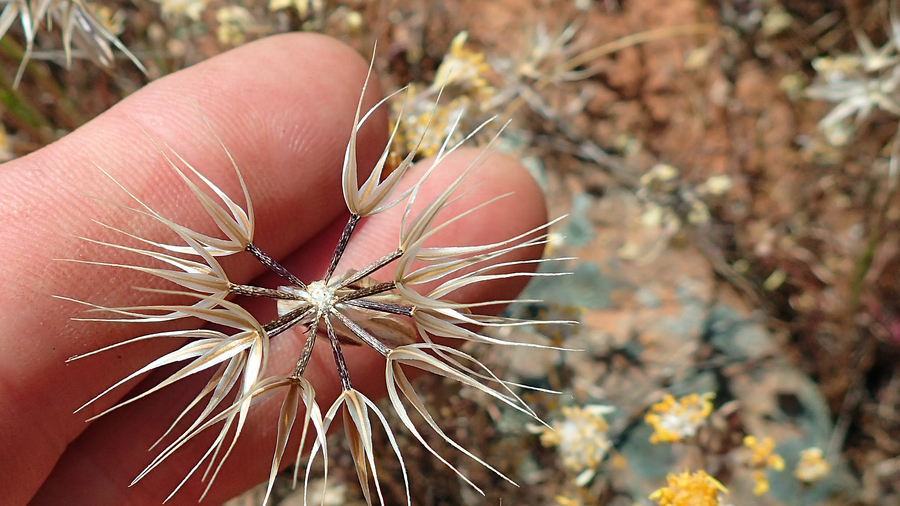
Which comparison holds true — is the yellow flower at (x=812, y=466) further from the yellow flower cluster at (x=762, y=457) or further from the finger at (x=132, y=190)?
the finger at (x=132, y=190)

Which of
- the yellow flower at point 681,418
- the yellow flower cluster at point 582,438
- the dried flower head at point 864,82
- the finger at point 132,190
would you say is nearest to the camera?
the finger at point 132,190

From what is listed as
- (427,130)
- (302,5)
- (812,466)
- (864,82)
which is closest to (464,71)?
(427,130)

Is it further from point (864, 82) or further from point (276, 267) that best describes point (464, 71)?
point (864, 82)

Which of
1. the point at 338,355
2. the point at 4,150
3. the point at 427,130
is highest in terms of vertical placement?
the point at 4,150

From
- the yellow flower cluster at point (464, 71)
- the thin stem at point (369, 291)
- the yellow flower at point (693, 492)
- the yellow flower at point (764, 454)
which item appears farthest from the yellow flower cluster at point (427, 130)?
the yellow flower at point (764, 454)

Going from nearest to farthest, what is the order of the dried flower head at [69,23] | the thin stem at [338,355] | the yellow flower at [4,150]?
the thin stem at [338,355] < the dried flower head at [69,23] < the yellow flower at [4,150]

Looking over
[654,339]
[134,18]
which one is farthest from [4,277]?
Answer: [654,339]

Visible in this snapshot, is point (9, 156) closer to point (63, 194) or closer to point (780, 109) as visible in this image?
point (63, 194)

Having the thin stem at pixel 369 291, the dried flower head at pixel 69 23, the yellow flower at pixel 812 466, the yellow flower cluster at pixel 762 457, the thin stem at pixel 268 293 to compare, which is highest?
the dried flower head at pixel 69 23
